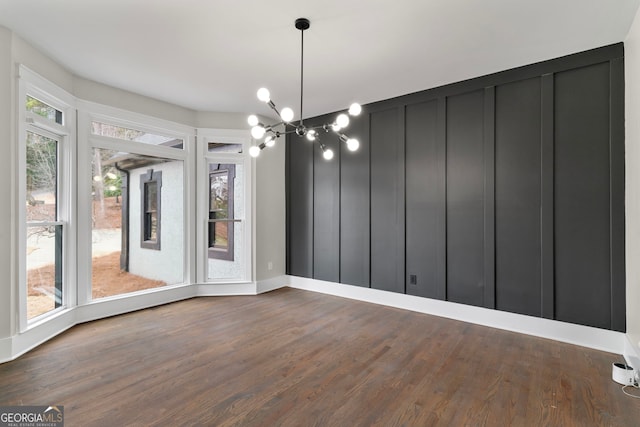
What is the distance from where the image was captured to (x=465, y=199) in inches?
154

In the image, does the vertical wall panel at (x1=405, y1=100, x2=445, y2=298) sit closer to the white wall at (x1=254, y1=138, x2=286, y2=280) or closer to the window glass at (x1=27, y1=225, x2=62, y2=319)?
the white wall at (x1=254, y1=138, x2=286, y2=280)

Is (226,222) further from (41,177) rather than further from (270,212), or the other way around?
(41,177)

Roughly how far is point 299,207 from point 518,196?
3273 millimetres

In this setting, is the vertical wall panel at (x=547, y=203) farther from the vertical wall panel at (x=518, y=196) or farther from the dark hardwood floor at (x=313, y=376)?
the dark hardwood floor at (x=313, y=376)

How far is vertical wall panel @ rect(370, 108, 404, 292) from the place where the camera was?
4469 millimetres

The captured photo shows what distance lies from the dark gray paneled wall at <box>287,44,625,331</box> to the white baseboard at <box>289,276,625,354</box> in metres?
0.09

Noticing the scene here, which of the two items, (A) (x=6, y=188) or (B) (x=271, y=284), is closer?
(A) (x=6, y=188)

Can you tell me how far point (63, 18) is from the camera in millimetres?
2664

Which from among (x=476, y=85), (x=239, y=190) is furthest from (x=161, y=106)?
(x=476, y=85)

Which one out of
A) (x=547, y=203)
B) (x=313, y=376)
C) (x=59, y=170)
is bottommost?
(x=313, y=376)

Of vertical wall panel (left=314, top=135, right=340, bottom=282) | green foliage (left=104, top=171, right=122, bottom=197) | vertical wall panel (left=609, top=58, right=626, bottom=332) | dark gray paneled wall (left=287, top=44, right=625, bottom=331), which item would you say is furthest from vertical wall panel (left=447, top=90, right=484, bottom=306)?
green foliage (left=104, top=171, right=122, bottom=197)

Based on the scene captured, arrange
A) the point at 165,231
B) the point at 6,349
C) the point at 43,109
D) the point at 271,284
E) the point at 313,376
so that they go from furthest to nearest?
the point at 271,284
the point at 165,231
the point at 43,109
the point at 6,349
the point at 313,376

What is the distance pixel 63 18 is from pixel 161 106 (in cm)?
192

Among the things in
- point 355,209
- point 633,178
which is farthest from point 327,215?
point 633,178
